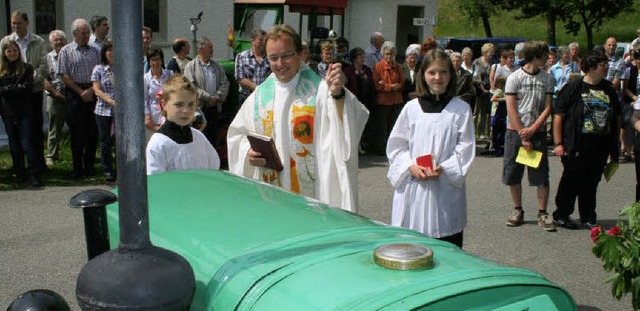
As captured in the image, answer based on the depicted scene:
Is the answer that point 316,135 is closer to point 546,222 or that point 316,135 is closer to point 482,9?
point 546,222

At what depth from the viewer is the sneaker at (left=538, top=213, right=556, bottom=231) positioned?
7453 millimetres

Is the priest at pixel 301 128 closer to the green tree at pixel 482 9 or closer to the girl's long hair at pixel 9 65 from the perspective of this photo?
the girl's long hair at pixel 9 65

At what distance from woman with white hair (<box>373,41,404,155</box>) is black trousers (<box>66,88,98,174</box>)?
4.58 m

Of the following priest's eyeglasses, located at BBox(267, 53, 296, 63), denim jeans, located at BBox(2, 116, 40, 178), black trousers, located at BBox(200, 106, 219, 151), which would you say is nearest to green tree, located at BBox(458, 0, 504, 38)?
black trousers, located at BBox(200, 106, 219, 151)

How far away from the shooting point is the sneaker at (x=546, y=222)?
745 centimetres

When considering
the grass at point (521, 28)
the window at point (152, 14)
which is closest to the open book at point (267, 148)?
the window at point (152, 14)

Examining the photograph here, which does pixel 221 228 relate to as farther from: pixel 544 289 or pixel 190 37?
pixel 190 37

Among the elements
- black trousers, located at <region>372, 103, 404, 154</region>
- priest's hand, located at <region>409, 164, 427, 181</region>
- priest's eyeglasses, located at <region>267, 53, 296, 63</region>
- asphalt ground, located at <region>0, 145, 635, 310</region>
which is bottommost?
asphalt ground, located at <region>0, 145, 635, 310</region>

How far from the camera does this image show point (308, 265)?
200 cm

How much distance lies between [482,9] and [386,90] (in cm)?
2708

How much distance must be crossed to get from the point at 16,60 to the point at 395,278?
7.86 metres

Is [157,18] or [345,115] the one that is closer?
[345,115]

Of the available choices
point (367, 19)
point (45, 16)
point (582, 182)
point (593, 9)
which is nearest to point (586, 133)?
point (582, 182)

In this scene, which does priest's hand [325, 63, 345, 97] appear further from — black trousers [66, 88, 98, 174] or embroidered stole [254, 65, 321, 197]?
black trousers [66, 88, 98, 174]
